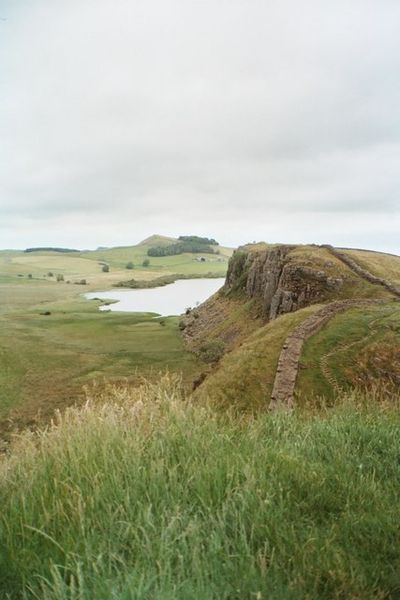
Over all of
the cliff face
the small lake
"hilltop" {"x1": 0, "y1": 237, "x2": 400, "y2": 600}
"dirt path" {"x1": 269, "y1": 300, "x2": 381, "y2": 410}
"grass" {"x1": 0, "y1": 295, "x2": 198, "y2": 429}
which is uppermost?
the cliff face

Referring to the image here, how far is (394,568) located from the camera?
3.10 m

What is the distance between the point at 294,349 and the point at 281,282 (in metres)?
26.3

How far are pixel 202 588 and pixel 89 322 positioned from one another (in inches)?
3333

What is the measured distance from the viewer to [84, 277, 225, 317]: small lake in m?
117

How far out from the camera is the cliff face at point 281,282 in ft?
146

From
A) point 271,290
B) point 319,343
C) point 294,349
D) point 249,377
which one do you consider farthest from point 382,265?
point 249,377

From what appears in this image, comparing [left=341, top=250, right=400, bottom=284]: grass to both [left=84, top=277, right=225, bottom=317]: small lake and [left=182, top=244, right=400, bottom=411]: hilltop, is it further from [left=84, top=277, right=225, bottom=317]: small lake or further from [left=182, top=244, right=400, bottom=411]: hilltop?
[left=84, top=277, right=225, bottom=317]: small lake

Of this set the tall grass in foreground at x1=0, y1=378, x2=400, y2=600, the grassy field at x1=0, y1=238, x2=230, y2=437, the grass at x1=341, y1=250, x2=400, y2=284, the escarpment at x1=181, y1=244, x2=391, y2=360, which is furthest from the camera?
the grass at x1=341, y1=250, x2=400, y2=284

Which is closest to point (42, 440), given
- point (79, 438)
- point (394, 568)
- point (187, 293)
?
point (79, 438)

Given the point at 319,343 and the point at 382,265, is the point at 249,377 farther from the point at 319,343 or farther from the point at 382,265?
the point at 382,265

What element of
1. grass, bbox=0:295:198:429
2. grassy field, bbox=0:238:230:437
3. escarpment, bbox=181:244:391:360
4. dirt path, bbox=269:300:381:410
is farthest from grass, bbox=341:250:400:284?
grass, bbox=0:295:198:429

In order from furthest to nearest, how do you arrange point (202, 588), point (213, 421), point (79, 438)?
1. point (213, 421)
2. point (79, 438)
3. point (202, 588)

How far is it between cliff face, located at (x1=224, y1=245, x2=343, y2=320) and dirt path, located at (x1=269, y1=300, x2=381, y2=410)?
12131 mm

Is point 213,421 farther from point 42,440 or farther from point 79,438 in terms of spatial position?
point 42,440
